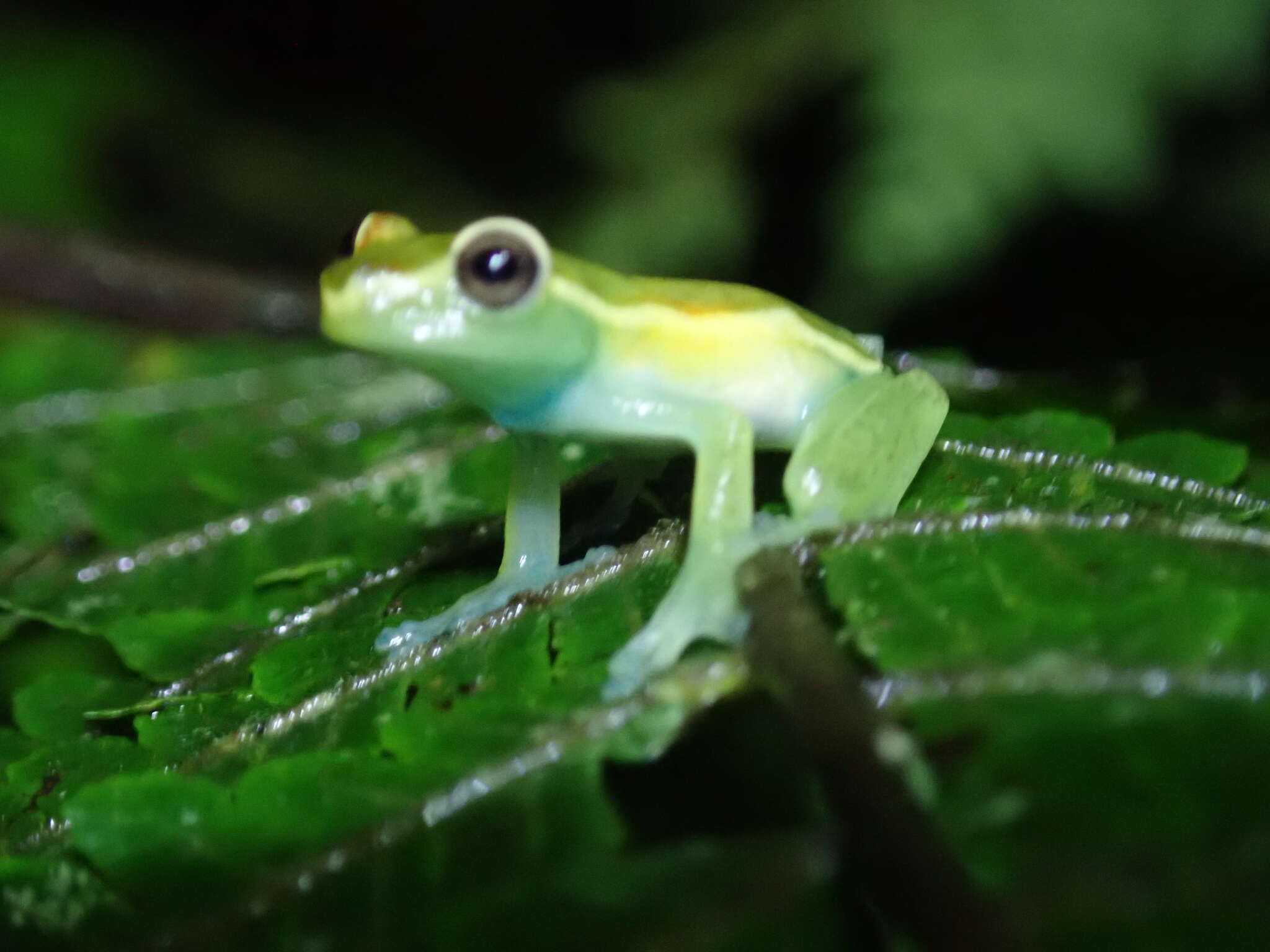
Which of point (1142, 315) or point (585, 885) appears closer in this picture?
point (585, 885)

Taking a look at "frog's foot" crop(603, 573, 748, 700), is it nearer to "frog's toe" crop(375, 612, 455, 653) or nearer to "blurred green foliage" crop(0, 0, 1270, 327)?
"frog's toe" crop(375, 612, 455, 653)

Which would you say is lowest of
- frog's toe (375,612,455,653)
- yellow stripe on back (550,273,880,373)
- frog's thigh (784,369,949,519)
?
frog's toe (375,612,455,653)

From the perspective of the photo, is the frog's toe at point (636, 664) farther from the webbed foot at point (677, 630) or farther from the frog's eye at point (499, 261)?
the frog's eye at point (499, 261)

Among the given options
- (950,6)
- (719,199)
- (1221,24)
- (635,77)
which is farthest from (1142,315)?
(635,77)

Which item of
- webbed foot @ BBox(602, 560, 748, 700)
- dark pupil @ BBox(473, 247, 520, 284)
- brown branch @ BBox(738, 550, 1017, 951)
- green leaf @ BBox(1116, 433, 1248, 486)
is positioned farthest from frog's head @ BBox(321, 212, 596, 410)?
green leaf @ BBox(1116, 433, 1248, 486)

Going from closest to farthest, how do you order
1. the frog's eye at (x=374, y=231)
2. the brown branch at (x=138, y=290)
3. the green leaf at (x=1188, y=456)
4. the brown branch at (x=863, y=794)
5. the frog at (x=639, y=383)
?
the brown branch at (x=863, y=794) < the frog at (x=639, y=383) < the green leaf at (x=1188, y=456) < the frog's eye at (x=374, y=231) < the brown branch at (x=138, y=290)

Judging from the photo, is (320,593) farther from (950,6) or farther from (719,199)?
(950,6)

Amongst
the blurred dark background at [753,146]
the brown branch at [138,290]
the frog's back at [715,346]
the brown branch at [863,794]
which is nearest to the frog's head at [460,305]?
the frog's back at [715,346]
